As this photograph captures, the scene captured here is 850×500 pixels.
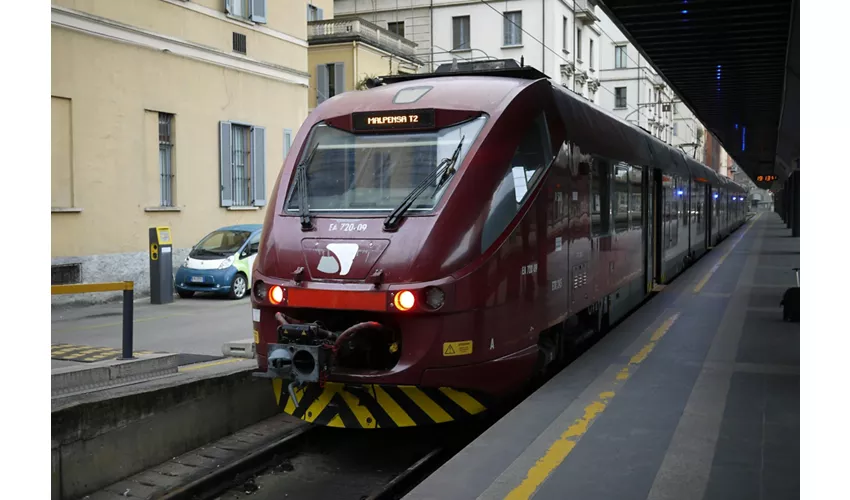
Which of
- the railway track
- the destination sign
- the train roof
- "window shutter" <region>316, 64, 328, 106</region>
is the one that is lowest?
the railway track

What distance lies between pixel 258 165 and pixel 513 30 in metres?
21.4

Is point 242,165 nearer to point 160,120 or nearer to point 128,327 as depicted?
point 160,120

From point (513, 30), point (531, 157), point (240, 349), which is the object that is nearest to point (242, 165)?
point (240, 349)

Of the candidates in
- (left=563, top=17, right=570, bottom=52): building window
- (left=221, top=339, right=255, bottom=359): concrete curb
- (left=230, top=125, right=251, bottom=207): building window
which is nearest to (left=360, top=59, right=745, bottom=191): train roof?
(left=221, top=339, right=255, bottom=359): concrete curb

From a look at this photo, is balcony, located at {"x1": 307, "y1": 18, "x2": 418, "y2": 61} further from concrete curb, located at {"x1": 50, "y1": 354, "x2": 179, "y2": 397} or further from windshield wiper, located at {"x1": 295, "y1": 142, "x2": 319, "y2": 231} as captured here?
windshield wiper, located at {"x1": 295, "y1": 142, "x2": 319, "y2": 231}

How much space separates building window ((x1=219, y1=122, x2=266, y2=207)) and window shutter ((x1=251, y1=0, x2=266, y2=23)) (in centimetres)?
267

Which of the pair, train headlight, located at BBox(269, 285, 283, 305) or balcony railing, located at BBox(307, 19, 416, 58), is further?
balcony railing, located at BBox(307, 19, 416, 58)

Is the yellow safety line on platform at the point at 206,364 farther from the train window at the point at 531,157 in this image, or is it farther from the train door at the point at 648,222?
the train door at the point at 648,222

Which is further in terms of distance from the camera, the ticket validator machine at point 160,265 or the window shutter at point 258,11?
the window shutter at point 258,11

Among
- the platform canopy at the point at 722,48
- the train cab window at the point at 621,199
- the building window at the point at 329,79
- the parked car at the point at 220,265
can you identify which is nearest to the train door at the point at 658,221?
the platform canopy at the point at 722,48

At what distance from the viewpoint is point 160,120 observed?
18297 mm

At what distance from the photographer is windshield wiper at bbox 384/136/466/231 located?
21.0ft

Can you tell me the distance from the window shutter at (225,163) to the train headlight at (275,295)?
13979 mm

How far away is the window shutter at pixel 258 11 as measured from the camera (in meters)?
20.9
